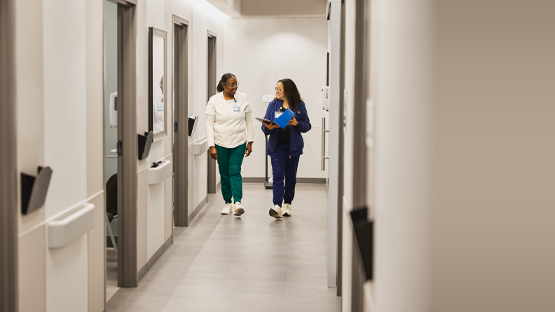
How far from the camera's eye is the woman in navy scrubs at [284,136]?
7086 mm

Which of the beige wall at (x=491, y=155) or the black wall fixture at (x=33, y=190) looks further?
the black wall fixture at (x=33, y=190)

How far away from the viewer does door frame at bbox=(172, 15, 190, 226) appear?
6719mm

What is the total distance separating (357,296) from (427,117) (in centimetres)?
178

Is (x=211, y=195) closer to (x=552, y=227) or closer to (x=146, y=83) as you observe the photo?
(x=146, y=83)

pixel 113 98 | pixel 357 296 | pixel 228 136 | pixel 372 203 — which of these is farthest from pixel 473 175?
pixel 228 136

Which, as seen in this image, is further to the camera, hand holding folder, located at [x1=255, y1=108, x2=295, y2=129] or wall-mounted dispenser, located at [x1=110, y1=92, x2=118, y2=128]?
hand holding folder, located at [x1=255, y1=108, x2=295, y2=129]

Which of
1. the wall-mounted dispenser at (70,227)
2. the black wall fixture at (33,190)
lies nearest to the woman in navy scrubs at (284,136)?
the wall-mounted dispenser at (70,227)

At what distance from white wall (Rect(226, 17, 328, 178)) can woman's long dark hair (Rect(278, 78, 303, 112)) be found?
2.82 meters

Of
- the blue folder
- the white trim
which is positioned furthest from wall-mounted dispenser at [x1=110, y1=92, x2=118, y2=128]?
the blue folder

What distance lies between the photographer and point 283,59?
33.0 ft

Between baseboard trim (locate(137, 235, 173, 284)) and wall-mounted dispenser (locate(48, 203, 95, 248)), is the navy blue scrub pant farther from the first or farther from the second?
wall-mounted dispenser (locate(48, 203, 95, 248))

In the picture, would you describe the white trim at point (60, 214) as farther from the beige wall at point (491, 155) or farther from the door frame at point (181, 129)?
the door frame at point (181, 129)

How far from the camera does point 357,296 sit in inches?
98.3

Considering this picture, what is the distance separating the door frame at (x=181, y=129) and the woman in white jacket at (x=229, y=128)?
1.17 ft
